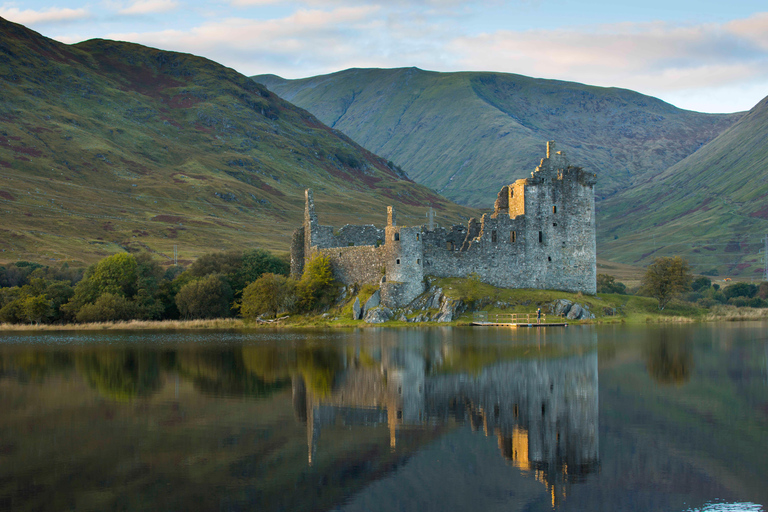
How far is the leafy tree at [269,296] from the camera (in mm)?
58531

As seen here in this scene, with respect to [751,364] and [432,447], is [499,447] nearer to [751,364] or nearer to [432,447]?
[432,447]

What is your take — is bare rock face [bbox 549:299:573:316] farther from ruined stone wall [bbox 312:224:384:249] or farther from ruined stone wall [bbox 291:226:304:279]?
ruined stone wall [bbox 291:226:304:279]

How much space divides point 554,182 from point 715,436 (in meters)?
42.7

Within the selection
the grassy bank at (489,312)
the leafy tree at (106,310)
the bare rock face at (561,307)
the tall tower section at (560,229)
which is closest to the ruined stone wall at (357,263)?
the grassy bank at (489,312)

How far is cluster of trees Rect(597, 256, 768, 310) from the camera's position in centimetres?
5741

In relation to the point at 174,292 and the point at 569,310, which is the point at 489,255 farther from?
the point at 174,292

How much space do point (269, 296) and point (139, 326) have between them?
35.4ft

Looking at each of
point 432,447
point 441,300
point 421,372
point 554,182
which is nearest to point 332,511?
point 432,447

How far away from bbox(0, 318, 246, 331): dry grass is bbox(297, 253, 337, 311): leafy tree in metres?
5.49

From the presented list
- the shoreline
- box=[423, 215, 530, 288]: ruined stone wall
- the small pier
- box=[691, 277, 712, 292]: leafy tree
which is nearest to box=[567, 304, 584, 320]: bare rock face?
the shoreline

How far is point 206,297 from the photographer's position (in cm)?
6244

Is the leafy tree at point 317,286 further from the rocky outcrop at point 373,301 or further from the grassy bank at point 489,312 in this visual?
the rocky outcrop at point 373,301

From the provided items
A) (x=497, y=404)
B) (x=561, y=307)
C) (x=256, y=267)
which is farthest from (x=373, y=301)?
(x=497, y=404)

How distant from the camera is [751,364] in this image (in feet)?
94.9
